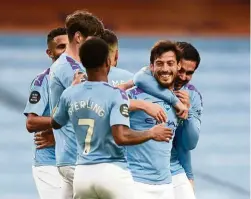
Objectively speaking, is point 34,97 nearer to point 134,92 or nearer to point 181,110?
point 134,92

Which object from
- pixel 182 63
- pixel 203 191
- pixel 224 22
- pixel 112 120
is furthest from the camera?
pixel 224 22

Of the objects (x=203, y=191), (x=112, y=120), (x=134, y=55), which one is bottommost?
(x=203, y=191)

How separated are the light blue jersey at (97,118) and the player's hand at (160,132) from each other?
0.59 ft

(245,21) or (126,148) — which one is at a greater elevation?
(245,21)

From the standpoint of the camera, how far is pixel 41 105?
6281 mm

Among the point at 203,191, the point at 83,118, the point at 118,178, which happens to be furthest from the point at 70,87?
the point at 203,191

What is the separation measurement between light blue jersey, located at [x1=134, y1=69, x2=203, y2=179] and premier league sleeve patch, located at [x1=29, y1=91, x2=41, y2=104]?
2.64ft

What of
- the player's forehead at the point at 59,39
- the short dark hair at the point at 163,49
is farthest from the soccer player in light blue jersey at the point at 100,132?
the player's forehead at the point at 59,39

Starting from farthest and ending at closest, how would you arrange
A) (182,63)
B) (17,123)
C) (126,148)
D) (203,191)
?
(17,123) < (203,191) < (182,63) < (126,148)

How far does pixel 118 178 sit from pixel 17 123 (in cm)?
630

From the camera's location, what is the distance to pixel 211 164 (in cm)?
1101

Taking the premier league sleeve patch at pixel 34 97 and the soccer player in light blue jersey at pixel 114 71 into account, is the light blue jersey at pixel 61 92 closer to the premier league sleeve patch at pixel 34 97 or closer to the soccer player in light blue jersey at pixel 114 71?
the soccer player in light blue jersey at pixel 114 71

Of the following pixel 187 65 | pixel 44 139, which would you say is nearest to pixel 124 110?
pixel 187 65

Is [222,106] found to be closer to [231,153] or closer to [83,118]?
[231,153]
